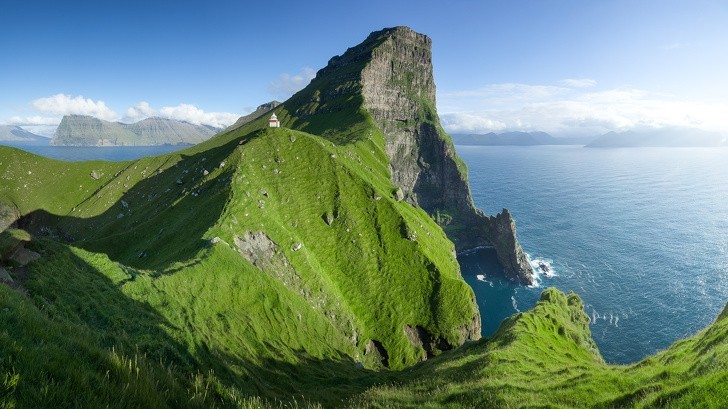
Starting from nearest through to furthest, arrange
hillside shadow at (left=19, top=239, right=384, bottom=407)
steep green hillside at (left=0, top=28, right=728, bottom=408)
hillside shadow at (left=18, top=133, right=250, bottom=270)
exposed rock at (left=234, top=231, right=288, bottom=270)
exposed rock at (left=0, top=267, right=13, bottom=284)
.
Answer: steep green hillside at (left=0, top=28, right=728, bottom=408) → hillside shadow at (left=19, top=239, right=384, bottom=407) → exposed rock at (left=0, top=267, right=13, bottom=284) → exposed rock at (left=234, top=231, right=288, bottom=270) → hillside shadow at (left=18, top=133, right=250, bottom=270)

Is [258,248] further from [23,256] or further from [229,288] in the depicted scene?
[23,256]

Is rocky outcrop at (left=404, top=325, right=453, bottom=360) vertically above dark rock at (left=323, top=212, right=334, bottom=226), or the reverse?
dark rock at (left=323, top=212, right=334, bottom=226)

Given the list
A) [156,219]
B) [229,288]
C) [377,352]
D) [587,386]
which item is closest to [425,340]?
[377,352]

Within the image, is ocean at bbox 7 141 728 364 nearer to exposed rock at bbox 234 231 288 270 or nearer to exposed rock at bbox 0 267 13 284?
exposed rock at bbox 234 231 288 270

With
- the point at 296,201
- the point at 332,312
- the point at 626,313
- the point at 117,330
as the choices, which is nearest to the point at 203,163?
the point at 296,201

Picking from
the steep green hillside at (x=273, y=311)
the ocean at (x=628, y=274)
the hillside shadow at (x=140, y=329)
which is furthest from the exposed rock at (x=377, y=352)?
the ocean at (x=628, y=274)

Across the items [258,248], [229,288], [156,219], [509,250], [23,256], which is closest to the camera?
[23,256]

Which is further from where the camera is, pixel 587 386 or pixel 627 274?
pixel 627 274

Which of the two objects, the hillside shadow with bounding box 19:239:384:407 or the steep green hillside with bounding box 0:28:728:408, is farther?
the hillside shadow with bounding box 19:239:384:407

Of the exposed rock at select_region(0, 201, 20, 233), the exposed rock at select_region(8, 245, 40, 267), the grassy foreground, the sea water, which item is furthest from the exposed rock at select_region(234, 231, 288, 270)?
the exposed rock at select_region(0, 201, 20, 233)

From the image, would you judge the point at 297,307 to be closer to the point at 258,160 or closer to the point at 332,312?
the point at 332,312

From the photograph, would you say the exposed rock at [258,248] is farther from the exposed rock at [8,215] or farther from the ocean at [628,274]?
the exposed rock at [8,215]
